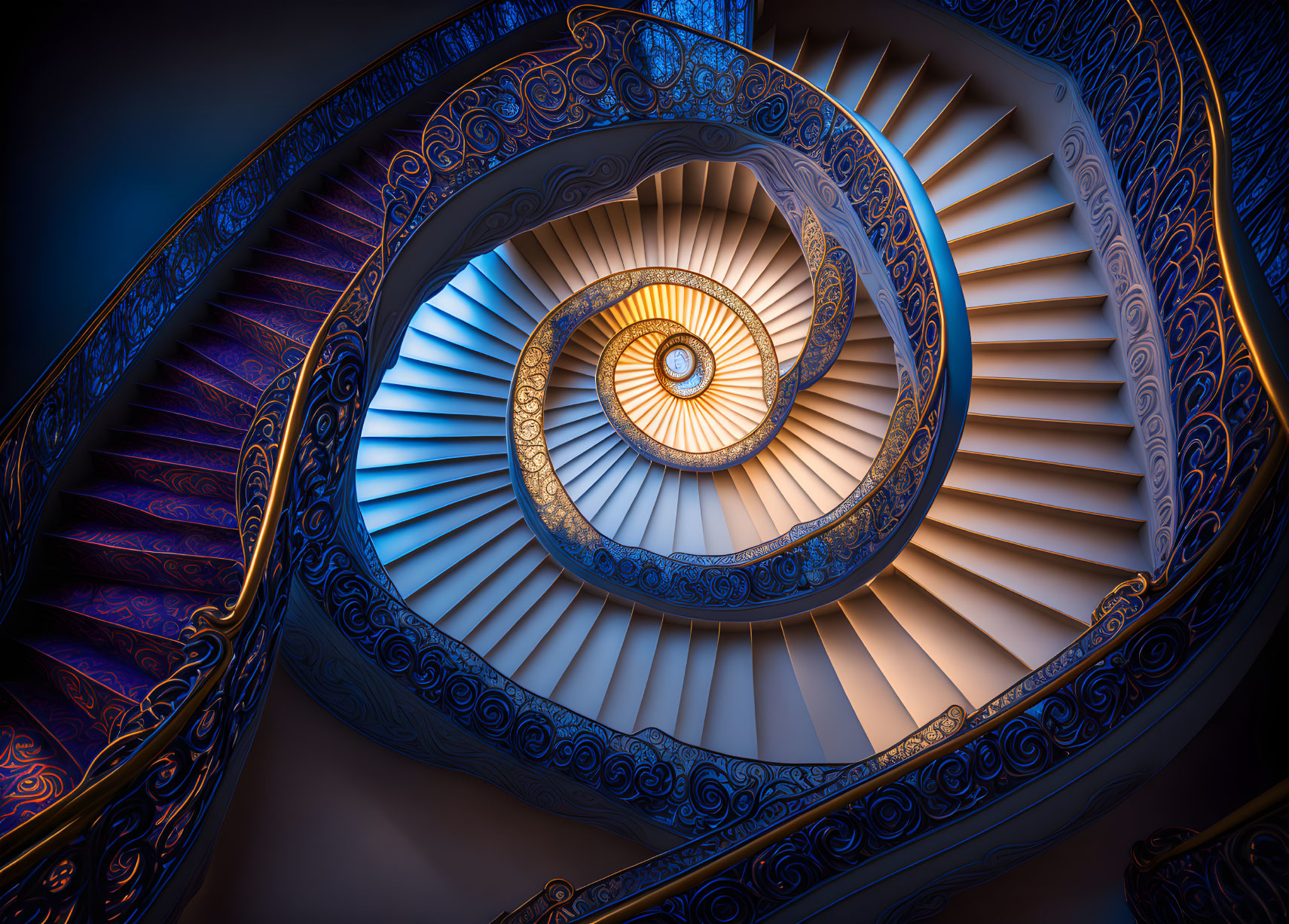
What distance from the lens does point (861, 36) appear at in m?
5.58

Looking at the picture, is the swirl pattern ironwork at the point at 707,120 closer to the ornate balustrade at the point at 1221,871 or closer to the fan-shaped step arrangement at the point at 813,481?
the fan-shaped step arrangement at the point at 813,481

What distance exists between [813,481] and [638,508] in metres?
2.53

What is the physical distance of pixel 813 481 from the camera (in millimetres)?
7141

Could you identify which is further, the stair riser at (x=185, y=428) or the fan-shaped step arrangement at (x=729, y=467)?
the fan-shaped step arrangement at (x=729, y=467)

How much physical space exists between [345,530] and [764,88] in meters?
4.22

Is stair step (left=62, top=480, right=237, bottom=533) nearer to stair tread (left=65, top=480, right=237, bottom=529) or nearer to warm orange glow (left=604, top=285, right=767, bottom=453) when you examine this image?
stair tread (left=65, top=480, right=237, bottom=529)

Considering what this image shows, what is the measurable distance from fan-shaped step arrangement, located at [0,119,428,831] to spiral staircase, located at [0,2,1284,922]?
0.9 inches

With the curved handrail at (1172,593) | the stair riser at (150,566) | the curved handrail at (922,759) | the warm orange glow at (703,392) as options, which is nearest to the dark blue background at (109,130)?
the stair riser at (150,566)

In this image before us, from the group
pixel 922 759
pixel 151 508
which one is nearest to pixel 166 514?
pixel 151 508

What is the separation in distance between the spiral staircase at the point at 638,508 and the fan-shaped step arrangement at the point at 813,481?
35mm

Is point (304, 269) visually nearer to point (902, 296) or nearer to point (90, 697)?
point (90, 697)

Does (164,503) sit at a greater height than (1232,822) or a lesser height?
greater

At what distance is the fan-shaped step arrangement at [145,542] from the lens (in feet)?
8.39

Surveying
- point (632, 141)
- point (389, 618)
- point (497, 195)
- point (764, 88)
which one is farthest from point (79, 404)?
point (764, 88)
